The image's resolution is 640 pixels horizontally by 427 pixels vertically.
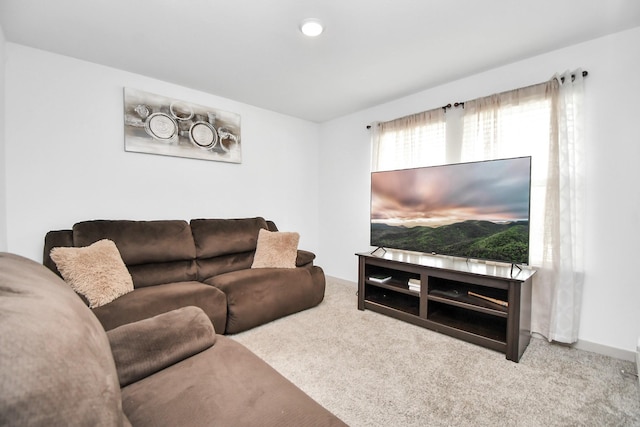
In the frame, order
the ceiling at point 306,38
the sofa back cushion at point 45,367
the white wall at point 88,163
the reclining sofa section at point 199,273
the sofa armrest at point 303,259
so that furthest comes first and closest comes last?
the sofa armrest at point 303,259 → the white wall at point 88,163 → the reclining sofa section at point 199,273 → the ceiling at point 306,38 → the sofa back cushion at point 45,367

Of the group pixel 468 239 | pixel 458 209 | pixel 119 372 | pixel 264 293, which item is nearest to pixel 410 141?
pixel 458 209

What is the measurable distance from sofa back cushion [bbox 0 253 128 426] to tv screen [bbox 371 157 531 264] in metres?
2.65

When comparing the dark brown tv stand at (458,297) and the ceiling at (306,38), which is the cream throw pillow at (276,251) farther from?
the ceiling at (306,38)

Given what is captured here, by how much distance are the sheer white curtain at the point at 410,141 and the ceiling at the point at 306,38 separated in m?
0.41

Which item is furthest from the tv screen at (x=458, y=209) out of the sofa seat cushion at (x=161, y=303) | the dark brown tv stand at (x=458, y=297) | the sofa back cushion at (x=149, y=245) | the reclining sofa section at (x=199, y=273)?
the sofa back cushion at (x=149, y=245)

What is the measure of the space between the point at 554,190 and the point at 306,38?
2.36m

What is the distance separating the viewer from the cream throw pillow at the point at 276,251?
9.94ft

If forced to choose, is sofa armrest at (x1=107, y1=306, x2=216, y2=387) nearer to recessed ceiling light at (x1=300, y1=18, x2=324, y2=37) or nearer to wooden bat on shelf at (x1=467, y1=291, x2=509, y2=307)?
recessed ceiling light at (x1=300, y1=18, x2=324, y2=37)

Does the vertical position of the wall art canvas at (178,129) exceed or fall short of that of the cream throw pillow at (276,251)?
it exceeds it

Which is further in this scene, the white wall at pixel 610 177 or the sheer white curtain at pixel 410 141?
the sheer white curtain at pixel 410 141

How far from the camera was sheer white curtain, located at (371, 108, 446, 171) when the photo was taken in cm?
307

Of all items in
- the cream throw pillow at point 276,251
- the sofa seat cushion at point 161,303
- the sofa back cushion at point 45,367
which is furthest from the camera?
the cream throw pillow at point 276,251

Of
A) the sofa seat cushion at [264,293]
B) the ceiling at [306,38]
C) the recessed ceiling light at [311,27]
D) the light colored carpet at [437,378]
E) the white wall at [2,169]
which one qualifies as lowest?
the light colored carpet at [437,378]

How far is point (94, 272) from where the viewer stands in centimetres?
206
